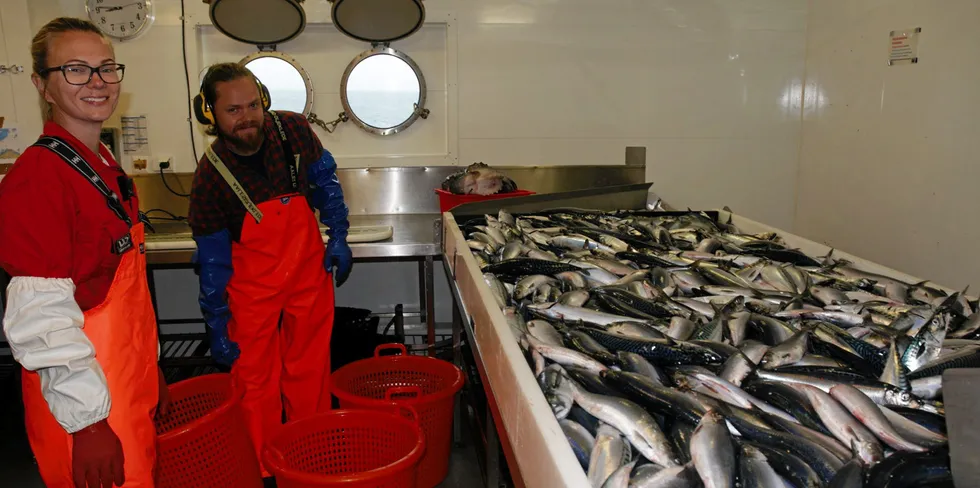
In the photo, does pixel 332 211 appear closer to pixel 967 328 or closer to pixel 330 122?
pixel 330 122

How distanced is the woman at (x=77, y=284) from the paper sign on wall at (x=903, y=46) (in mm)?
3990

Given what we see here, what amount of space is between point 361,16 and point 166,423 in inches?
105

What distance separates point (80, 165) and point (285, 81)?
307 centimetres

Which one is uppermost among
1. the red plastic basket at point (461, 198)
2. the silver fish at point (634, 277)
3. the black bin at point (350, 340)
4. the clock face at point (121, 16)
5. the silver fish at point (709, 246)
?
the clock face at point (121, 16)

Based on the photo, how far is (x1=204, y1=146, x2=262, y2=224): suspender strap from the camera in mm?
2488

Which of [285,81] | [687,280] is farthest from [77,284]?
[285,81]

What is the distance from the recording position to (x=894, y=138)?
12.2 ft

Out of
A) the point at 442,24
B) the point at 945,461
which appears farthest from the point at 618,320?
the point at 442,24

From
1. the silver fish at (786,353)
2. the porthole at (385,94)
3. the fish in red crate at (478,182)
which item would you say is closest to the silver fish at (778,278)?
the silver fish at (786,353)

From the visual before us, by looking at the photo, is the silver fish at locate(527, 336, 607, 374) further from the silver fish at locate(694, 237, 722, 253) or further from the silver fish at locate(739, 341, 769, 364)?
the silver fish at locate(694, 237, 722, 253)

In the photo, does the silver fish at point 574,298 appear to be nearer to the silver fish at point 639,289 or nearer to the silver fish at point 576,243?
the silver fish at point 639,289

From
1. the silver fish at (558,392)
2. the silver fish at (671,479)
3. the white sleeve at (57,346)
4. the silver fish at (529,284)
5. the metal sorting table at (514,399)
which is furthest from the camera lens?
the silver fish at (529,284)

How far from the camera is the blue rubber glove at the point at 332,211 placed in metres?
2.84

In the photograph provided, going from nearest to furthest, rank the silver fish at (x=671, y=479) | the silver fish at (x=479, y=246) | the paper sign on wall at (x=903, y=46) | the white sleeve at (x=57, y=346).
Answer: the silver fish at (x=671, y=479) < the white sleeve at (x=57, y=346) < the silver fish at (x=479, y=246) < the paper sign on wall at (x=903, y=46)
